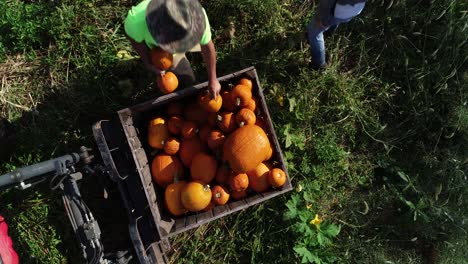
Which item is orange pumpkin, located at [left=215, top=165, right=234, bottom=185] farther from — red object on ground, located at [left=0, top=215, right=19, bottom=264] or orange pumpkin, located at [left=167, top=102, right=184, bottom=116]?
red object on ground, located at [left=0, top=215, right=19, bottom=264]

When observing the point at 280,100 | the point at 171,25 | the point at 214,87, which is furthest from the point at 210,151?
the point at 171,25

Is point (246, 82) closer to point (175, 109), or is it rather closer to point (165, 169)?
point (175, 109)

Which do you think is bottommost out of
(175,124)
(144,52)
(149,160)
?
(149,160)

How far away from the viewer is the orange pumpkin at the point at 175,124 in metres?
3.87

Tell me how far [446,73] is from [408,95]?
17.5 inches

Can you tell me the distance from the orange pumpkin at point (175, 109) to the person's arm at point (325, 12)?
1.48 metres

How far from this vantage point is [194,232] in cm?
470

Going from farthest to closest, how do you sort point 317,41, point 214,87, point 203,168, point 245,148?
point 317,41, point 203,168, point 214,87, point 245,148

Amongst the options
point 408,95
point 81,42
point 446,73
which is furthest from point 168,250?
point 446,73

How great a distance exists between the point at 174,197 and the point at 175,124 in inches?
25.5

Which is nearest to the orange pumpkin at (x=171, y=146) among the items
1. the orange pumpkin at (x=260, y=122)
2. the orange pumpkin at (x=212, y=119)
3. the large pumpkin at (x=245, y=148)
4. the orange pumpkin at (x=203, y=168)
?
the orange pumpkin at (x=203, y=168)

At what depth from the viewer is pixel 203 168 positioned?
12.3 ft

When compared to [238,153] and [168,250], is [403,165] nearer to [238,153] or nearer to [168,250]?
[238,153]

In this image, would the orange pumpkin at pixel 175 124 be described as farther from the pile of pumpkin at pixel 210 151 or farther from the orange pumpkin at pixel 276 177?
the orange pumpkin at pixel 276 177
